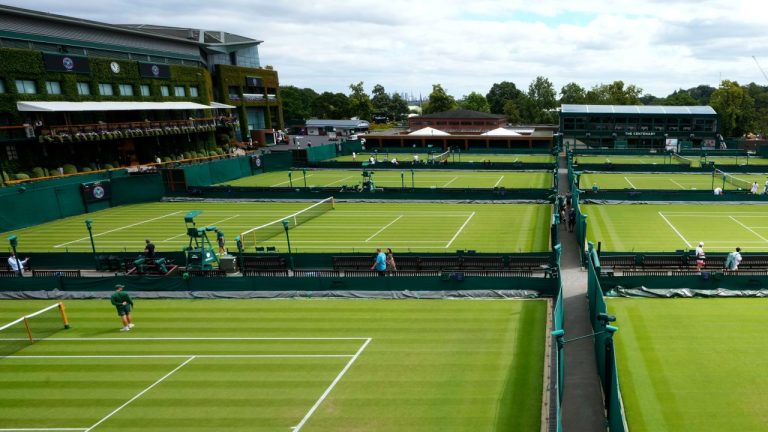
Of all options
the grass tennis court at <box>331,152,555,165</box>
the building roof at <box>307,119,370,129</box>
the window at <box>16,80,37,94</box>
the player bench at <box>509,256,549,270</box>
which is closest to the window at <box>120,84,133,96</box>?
the window at <box>16,80,37,94</box>

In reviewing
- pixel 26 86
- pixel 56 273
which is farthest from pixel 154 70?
pixel 56 273

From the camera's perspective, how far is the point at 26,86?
50.0 m

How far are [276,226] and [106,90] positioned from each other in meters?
40.4

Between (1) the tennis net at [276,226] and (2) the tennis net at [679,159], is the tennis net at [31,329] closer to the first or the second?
(1) the tennis net at [276,226]

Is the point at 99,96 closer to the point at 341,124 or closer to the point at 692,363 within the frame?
the point at 692,363

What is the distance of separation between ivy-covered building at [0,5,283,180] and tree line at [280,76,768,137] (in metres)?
59.6

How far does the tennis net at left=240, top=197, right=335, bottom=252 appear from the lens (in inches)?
1096

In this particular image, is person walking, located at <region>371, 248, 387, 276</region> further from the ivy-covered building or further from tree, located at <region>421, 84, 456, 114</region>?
tree, located at <region>421, 84, 456, 114</region>

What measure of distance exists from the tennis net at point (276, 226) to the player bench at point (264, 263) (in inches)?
53.1

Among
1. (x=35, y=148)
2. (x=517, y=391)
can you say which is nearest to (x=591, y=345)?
(x=517, y=391)

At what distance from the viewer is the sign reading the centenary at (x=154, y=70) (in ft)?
211

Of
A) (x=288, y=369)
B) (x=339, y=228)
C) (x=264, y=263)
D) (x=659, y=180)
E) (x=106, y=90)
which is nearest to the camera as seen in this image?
(x=288, y=369)

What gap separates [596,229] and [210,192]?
101 feet

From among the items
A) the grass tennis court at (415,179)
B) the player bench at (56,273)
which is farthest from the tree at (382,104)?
the player bench at (56,273)
